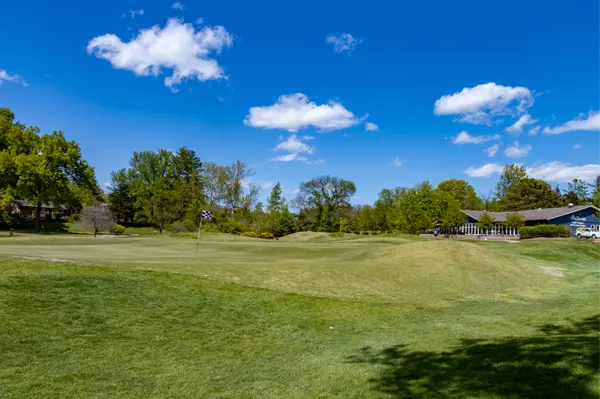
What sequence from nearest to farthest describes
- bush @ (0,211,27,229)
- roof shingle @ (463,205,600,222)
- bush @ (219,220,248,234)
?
bush @ (0,211,27,229)
bush @ (219,220,248,234)
roof shingle @ (463,205,600,222)

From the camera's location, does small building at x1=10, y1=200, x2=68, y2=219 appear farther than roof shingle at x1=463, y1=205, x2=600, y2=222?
Yes

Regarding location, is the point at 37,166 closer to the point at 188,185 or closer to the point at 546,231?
the point at 188,185

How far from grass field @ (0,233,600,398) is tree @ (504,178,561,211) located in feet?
295

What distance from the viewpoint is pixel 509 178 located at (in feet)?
381

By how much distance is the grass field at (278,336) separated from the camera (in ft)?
19.6

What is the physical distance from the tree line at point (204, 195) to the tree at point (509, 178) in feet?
0.80

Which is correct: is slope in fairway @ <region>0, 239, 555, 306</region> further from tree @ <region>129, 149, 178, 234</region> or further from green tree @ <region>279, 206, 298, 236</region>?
tree @ <region>129, 149, 178, 234</region>

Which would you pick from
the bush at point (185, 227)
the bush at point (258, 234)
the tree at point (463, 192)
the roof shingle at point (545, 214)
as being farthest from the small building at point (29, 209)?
the tree at point (463, 192)

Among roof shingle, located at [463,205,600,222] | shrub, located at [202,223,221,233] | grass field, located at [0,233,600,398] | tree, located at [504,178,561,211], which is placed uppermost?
tree, located at [504,178,561,211]

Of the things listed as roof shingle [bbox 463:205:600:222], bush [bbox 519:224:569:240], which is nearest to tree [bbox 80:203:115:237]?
bush [bbox 519:224:569:240]

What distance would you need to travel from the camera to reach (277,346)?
370 inches

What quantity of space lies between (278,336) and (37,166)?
53871mm

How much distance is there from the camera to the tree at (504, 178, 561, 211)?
100 meters

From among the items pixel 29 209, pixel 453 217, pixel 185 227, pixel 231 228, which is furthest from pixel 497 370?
pixel 29 209
